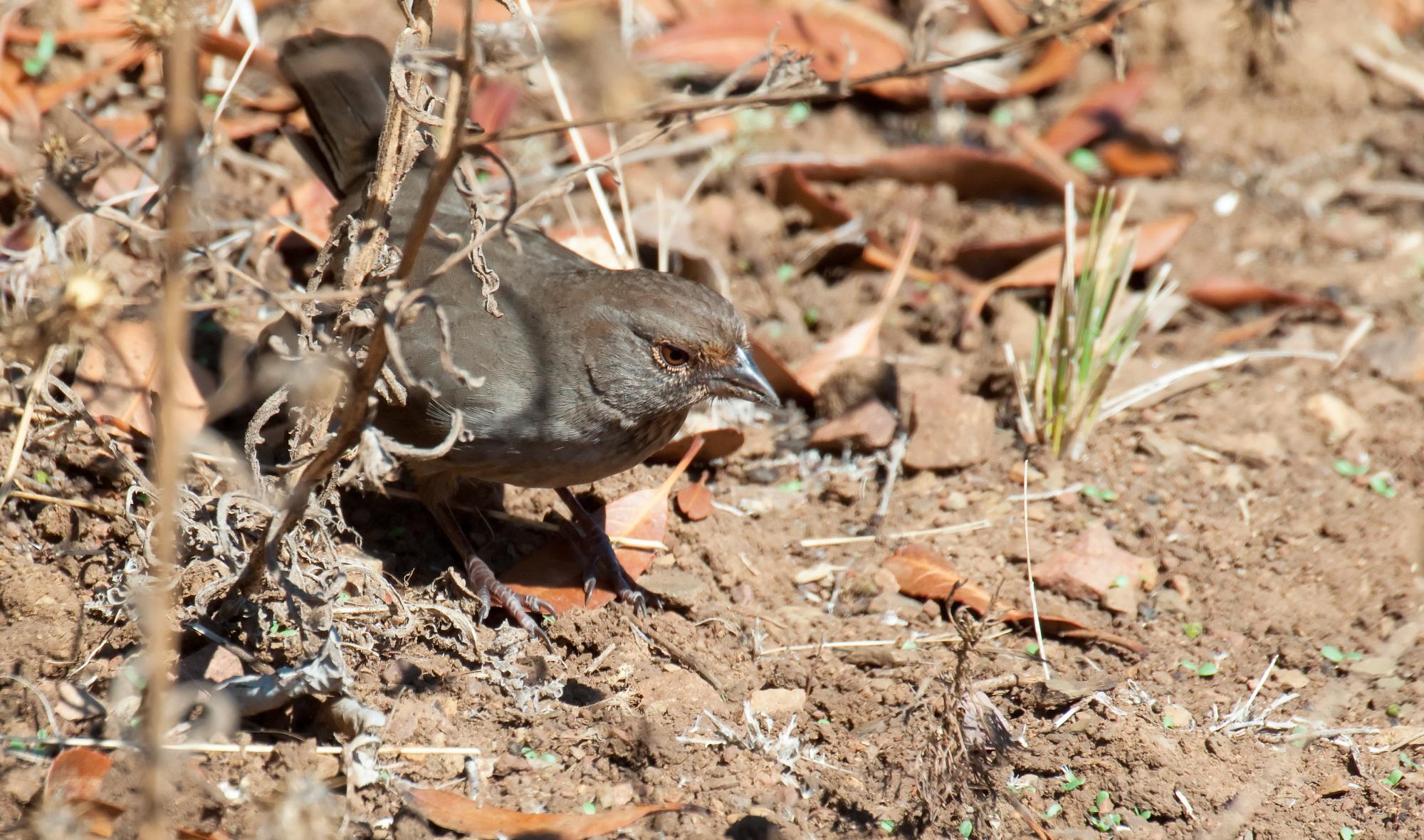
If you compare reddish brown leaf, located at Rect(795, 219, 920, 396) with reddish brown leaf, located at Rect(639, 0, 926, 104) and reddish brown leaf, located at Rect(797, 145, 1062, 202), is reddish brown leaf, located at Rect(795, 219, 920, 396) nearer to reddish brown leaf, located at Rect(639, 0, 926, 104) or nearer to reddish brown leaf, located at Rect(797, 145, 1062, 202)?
reddish brown leaf, located at Rect(797, 145, 1062, 202)

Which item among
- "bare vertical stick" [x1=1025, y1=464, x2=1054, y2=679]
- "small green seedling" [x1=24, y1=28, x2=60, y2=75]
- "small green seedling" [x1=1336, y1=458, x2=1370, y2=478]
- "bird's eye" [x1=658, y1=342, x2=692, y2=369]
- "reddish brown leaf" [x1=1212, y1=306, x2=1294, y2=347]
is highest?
"small green seedling" [x1=24, y1=28, x2=60, y2=75]

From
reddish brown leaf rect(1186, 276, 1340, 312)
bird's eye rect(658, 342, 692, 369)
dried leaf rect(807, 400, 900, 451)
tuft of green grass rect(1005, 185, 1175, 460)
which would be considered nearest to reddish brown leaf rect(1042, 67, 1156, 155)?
reddish brown leaf rect(1186, 276, 1340, 312)

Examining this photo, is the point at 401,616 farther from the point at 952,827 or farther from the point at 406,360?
the point at 952,827

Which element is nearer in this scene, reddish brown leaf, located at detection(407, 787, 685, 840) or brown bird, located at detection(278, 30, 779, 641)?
reddish brown leaf, located at detection(407, 787, 685, 840)

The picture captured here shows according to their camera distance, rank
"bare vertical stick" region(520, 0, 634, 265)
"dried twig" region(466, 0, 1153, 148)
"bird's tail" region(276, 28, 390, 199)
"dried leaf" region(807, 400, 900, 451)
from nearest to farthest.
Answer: "dried twig" region(466, 0, 1153, 148) → "bird's tail" region(276, 28, 390, 199) → "dried leaf" region(807, 400, 900, 451) → "bare vertical stick" region(520, 0, 634, 265)

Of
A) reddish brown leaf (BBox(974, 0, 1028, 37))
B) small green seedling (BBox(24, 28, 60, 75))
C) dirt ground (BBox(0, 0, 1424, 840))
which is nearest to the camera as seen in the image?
dirt ground (BBox(0, 0, 1424, 840))

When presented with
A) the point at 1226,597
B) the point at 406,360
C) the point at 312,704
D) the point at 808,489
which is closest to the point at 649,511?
the point at 808,489

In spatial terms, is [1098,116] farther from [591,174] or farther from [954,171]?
[591,174]
